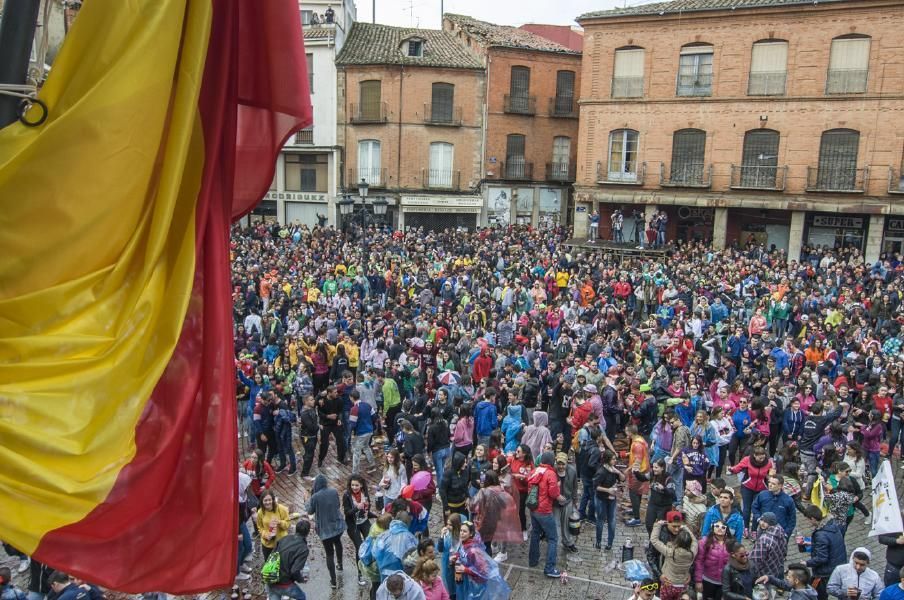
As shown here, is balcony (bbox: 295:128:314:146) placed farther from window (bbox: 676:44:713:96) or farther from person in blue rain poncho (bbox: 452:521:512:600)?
person in blue rain poncho (bbox: 452:521:512:600)

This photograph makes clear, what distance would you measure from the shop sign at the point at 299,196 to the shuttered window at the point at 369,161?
222 cm

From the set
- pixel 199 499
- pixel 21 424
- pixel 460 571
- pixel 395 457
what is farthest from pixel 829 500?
pixel 21 424

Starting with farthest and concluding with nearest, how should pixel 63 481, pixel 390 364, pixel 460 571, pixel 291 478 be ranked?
pixel 390 364
pixel 291 478
pixel 460 571
pixel 63 481

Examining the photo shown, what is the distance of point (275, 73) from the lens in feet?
12.0

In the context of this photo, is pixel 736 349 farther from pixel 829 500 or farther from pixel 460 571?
pixel 460 571

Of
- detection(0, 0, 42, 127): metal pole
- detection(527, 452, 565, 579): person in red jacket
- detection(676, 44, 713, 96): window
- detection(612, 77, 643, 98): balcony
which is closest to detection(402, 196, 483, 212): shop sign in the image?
detection(612, 77, 643, 98): balcony

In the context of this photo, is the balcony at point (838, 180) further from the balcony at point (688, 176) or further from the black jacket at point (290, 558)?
the black jacket at point (290, 558)

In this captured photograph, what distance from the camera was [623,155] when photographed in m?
34.7

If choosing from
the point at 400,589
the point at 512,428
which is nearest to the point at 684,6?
the point at 512,428

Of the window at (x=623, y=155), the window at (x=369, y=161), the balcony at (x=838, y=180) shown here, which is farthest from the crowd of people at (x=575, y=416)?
the window at (x=369, y=161)

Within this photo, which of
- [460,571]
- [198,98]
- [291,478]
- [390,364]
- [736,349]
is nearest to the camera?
[198,98]

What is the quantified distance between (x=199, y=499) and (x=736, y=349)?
15.6 meters

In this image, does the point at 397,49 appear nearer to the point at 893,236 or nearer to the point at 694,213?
the point at 694,213

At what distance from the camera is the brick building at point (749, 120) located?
2973 centimetres
